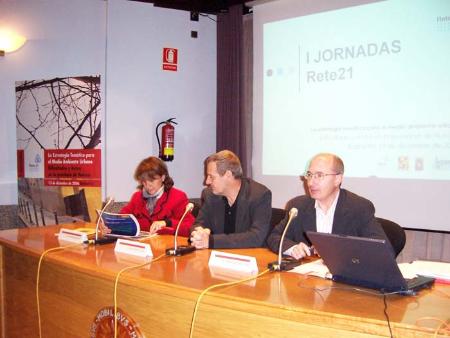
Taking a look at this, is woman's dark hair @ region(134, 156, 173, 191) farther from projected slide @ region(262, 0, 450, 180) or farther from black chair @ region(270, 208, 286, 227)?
projected slide @ region(262, 0, 450, 180)

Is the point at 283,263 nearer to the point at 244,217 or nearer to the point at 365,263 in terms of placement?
the point at 365,263

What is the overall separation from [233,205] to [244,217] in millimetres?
115

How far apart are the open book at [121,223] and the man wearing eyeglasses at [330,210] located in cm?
85

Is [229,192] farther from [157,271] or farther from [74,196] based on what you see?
[74,196]

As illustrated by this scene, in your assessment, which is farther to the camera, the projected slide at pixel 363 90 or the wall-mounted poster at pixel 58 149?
the wall-mounted poster at pixel 58 149

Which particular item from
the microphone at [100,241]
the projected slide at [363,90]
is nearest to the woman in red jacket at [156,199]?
the microphone at [100,241]

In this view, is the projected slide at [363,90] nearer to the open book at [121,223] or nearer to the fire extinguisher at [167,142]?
the fire extinguisher at [167,142]

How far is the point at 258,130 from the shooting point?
465cm

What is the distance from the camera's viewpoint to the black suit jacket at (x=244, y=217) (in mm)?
2633

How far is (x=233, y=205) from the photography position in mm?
2975

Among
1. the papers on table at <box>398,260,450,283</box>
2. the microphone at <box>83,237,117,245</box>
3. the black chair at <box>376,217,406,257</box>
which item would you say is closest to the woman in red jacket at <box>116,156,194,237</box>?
the microphone at <box>83,237,117,245</box>

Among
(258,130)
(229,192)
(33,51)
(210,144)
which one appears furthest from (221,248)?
(33,51)

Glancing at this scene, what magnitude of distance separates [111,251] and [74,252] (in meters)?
0.20

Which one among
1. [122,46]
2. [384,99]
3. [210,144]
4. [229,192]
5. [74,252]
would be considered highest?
[122,46]
